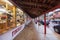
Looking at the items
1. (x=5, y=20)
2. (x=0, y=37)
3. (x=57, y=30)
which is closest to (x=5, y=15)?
(x=5, y=20)

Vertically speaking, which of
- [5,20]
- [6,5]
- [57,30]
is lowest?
[57,30]

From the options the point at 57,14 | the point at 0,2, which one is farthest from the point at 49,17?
the point at 0,2

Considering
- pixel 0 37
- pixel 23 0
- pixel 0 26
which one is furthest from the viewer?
pixel 23 0

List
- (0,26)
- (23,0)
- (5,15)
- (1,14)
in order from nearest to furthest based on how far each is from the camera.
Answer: (0,26) → (1,14) → (5,15) → (23,0)

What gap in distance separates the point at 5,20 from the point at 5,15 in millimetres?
303

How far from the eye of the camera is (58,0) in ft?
26.6

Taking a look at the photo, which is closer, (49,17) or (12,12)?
(12,12)

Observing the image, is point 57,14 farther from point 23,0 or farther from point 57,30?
point 23,0

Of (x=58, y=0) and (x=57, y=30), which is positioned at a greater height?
(x=58, y=0)

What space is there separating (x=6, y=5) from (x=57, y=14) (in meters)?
27.5

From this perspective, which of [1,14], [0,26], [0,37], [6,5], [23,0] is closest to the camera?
[0,37]

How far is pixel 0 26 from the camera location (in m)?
7.16

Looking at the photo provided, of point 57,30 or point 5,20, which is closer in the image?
point 5,20

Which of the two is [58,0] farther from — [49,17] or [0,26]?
[49,17]
